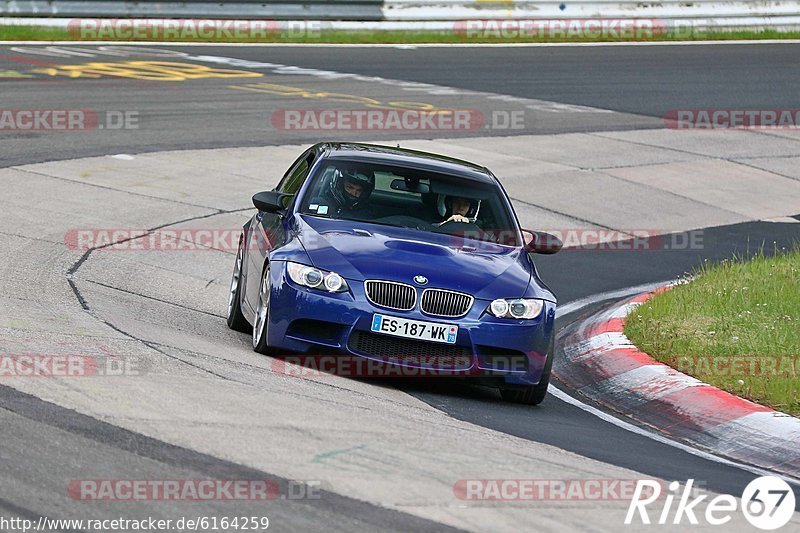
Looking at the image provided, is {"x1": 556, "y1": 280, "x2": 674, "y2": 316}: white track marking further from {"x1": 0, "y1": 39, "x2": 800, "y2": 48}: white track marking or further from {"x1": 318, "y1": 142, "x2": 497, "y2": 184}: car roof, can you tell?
{"x1": 0, "y1": 39, "x2": 800, "y2": 48}: white track marking

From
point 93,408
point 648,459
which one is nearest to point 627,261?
point 648,459

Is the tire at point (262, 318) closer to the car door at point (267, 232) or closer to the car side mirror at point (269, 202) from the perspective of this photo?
the car door at point (267, 232)

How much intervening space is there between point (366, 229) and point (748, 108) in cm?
1679

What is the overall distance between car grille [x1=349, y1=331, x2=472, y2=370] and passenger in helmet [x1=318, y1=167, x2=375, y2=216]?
1.46 meters

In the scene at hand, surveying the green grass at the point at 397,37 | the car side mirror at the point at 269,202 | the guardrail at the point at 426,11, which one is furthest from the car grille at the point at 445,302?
the guardrail at the point at 426,11

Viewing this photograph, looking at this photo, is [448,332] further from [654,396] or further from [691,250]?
[691,250]

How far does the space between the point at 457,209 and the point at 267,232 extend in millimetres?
1344

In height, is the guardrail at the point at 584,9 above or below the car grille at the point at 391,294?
above

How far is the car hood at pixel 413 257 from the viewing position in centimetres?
869

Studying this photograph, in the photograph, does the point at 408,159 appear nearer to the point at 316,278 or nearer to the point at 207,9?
the point at 316,278

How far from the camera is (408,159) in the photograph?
1034cm

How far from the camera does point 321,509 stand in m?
5.60

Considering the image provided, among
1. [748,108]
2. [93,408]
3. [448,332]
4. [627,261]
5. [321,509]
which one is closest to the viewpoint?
[321,509]

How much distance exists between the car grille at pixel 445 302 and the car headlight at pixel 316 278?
0.50 m
